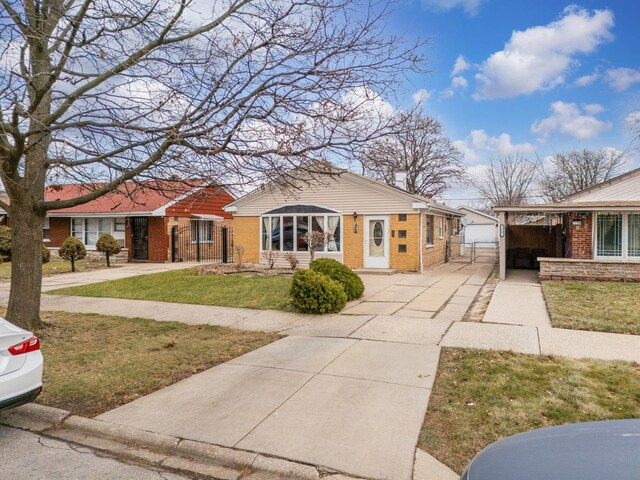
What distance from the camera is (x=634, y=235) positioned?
1423 centimetres

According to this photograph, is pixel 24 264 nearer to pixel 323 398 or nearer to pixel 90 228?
pixel 323 398

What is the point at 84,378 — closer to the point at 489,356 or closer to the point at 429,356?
the point at 429,356

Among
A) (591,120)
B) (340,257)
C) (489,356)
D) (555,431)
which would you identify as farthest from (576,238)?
(555,431)

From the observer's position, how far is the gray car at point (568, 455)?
1831mm

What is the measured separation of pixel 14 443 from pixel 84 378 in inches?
59.4

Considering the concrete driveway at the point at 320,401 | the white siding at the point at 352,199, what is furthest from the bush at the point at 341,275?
the white siding at the point at 352,199

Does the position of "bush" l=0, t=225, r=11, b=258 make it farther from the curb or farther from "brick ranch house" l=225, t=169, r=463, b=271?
the curb

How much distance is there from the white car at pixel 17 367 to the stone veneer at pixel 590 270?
1423 centimetres

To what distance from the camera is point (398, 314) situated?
29.7 feet

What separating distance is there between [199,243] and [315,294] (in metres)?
16.2

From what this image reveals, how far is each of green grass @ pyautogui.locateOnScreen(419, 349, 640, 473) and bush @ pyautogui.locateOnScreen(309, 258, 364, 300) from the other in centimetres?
485

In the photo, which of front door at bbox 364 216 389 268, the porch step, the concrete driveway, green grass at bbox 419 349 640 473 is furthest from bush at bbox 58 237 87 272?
green grass at bbox 419 349 640 473

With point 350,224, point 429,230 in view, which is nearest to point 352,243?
point 350,224

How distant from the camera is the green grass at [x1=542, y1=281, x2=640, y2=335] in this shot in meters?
7.84
